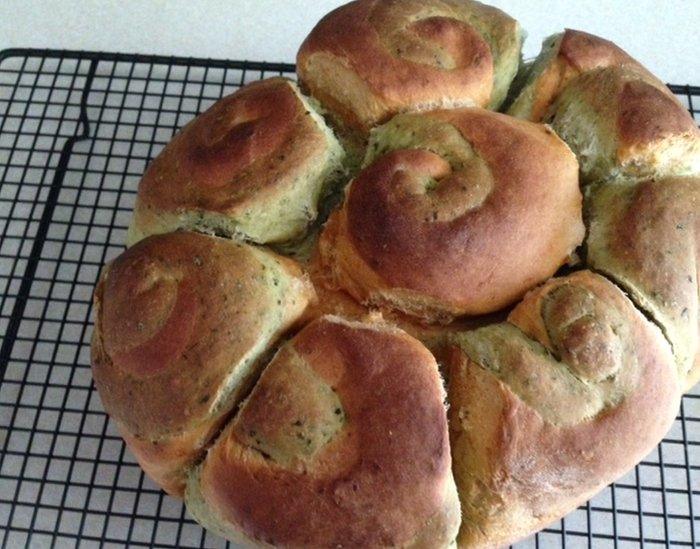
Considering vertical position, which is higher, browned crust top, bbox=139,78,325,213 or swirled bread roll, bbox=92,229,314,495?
browned crust top, bbox=139,78,325,213

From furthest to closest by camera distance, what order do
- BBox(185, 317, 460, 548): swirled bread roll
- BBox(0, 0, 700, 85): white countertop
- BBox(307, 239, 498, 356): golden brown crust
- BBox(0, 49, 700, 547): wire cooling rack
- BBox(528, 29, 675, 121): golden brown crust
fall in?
BBox(0, 0, 700, 85): white countertop → BBox(0, 49, 700, 547): wire cooling rack → BBox(528, 29, 675, 121): golden brown crust → BBox(307, 239, 498, 356): golden brown crust → BBox(185, 317, 460, 548): swirled bread roll

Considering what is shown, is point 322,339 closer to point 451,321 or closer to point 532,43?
point 451,321

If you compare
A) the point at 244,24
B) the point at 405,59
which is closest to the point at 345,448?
the point at 405,59

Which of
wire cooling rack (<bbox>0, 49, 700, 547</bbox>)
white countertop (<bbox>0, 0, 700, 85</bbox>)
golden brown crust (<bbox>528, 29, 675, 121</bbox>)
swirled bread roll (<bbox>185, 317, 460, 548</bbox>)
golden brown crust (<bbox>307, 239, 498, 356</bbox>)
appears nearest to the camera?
swirled bread roll (<bbox>185, 317, 460, 548</bbox>)

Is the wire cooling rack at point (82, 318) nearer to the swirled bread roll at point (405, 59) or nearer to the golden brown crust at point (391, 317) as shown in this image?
the golden brown crust at point (391, 317)

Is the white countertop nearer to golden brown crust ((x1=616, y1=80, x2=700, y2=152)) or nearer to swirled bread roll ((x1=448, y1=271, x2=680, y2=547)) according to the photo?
golden brown crust ((x1=616, y1=80, x2=700, y2=152))

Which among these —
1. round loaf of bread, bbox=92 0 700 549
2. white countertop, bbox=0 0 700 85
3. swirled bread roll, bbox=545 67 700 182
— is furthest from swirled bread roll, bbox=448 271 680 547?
white countertop, bbox=0 0 700 85
